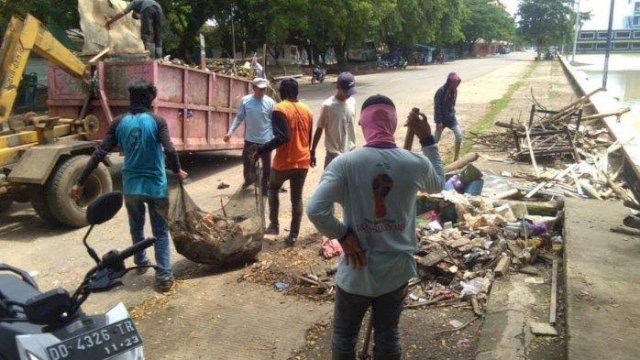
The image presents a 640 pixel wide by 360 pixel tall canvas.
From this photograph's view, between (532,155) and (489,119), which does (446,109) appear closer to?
(532,155)

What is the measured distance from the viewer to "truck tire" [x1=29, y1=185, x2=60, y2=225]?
6.27 meters

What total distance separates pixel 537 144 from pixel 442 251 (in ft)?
19.7

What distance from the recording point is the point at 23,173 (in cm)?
614

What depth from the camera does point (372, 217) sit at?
272 centimetres

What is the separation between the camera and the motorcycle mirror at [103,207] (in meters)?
2.46

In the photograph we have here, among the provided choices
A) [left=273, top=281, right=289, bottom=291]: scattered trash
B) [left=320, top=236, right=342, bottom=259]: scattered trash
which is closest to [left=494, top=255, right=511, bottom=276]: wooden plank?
[left=320, top=236, right=342, bottom=259]: scattered trash

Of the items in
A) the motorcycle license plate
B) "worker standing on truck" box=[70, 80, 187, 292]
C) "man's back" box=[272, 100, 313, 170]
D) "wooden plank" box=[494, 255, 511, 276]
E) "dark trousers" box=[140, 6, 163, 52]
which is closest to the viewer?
the motorcycle license plate

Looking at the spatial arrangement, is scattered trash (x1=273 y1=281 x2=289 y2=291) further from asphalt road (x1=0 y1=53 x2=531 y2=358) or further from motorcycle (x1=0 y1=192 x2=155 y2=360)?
motorcycle (x1=0 y1=192 x2=155 y2=360)

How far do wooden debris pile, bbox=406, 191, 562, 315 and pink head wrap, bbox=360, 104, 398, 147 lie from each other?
2.21m

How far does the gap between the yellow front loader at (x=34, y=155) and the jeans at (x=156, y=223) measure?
186 centimetres

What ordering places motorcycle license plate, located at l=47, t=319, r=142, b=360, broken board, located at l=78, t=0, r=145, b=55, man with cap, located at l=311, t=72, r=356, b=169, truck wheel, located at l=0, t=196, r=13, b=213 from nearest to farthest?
motorcycle license plate, located at l=47, t=319, r=142, b=360 < man with cap, located at l=311, t=72, r=356, b=169 < truck wheel, located at l=0, t=196, r=13, b=213 < broken board, located at l=78, t=0, r=145, b=55

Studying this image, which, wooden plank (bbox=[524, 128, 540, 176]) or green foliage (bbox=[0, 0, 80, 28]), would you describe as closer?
wooden plank (bbox=[524, 128, 540, 176])

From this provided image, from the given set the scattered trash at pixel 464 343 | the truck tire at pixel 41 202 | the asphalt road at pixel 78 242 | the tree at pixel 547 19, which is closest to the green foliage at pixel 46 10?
the asphalt road at pixel 78 242

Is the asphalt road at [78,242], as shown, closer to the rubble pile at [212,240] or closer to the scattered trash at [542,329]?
the rubble pile at [212,240]
